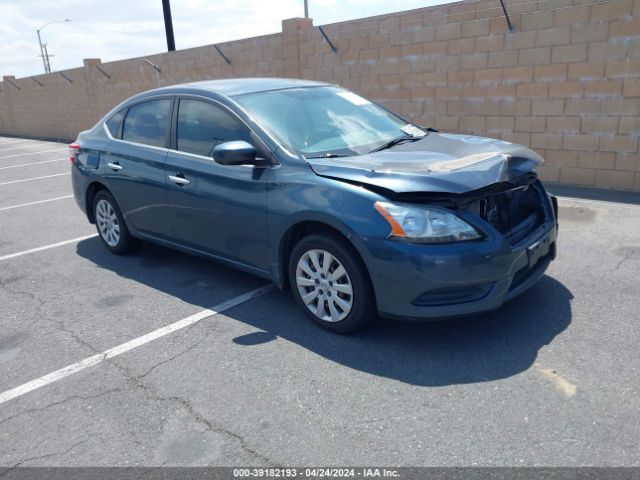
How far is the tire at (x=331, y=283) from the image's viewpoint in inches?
143

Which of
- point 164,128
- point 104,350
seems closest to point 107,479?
point 104,350

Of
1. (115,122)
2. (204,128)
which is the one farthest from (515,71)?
(115,122)

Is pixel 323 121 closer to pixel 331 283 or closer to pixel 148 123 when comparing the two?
pixel 331 283

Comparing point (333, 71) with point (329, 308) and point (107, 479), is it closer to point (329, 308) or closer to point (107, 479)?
point (329, 308)

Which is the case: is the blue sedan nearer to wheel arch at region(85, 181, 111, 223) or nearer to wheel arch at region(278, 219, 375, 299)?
wheel arch at region(278, 219, 375, 299)

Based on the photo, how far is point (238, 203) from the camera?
169 inches

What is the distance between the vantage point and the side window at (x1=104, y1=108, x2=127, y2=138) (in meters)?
5.70

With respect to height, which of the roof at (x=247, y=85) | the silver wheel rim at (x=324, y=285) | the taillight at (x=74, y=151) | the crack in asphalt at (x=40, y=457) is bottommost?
the crack in asphalt at (x=40, y=457)

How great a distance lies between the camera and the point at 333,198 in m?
3.65

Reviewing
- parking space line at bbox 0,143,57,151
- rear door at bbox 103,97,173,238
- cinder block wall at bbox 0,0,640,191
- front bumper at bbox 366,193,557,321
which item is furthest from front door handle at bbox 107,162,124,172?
parking space line at bbox 0,143,57,151

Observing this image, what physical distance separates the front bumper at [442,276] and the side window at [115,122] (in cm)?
341

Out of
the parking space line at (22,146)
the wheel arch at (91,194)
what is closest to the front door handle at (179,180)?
the wheel arch at (91,194)

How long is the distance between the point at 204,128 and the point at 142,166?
86cm

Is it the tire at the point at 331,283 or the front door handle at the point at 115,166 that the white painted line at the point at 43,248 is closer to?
the front door handle at the point at 115,166
